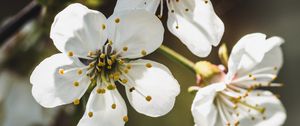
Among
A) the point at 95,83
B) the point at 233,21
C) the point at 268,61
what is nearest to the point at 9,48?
the point at 95,83

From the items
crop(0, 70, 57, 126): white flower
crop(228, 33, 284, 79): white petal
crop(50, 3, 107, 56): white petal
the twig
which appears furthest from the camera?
crop(0, 70, 57, 126): white flower

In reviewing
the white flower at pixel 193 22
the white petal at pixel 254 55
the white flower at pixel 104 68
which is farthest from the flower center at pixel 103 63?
the white petal at pixel 254 55

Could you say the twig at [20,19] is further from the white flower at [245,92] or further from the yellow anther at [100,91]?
the white flower at [245,92]

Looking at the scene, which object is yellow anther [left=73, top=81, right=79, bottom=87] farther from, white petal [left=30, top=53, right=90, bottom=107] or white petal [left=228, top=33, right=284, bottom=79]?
white petal [left=228, top=33, right=284, bottom=79]

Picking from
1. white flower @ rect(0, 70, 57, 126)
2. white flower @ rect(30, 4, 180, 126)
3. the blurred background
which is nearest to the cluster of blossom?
white flower @ rect(30, 4, 180, 126)

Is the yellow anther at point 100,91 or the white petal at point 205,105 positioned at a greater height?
the yellow anther at point 100,91

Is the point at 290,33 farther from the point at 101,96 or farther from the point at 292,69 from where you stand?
the point at 101,96
